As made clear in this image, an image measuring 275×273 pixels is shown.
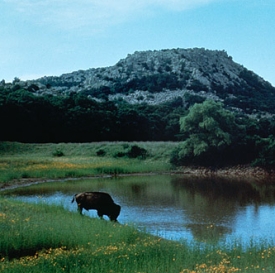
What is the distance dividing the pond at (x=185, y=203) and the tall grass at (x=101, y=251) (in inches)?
63.9

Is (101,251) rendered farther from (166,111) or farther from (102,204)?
(166,111)

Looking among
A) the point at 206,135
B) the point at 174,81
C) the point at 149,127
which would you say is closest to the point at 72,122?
the point at 149,127

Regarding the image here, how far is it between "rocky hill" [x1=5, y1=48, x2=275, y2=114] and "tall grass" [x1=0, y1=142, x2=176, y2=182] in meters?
51.9

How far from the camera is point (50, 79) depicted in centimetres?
15025

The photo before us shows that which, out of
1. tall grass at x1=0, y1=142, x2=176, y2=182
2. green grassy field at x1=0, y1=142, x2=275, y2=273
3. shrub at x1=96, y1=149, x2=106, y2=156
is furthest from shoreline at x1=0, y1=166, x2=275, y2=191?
green grassy field at x1=0, y1=142, x2=275, y2=273

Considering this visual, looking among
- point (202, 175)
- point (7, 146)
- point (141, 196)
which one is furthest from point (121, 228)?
point (7, 146)

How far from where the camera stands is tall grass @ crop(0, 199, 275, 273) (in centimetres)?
1078

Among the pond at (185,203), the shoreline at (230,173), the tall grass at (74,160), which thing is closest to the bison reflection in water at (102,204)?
the pond at (185,203)

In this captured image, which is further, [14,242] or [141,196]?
[141,196]

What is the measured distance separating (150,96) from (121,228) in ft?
338

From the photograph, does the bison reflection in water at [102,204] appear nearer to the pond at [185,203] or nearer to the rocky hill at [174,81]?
the pond at [185,203]

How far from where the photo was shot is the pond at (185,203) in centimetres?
1892

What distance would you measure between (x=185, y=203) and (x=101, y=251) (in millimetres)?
14672

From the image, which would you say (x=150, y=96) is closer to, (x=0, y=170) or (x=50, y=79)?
(x=50, y=79)
